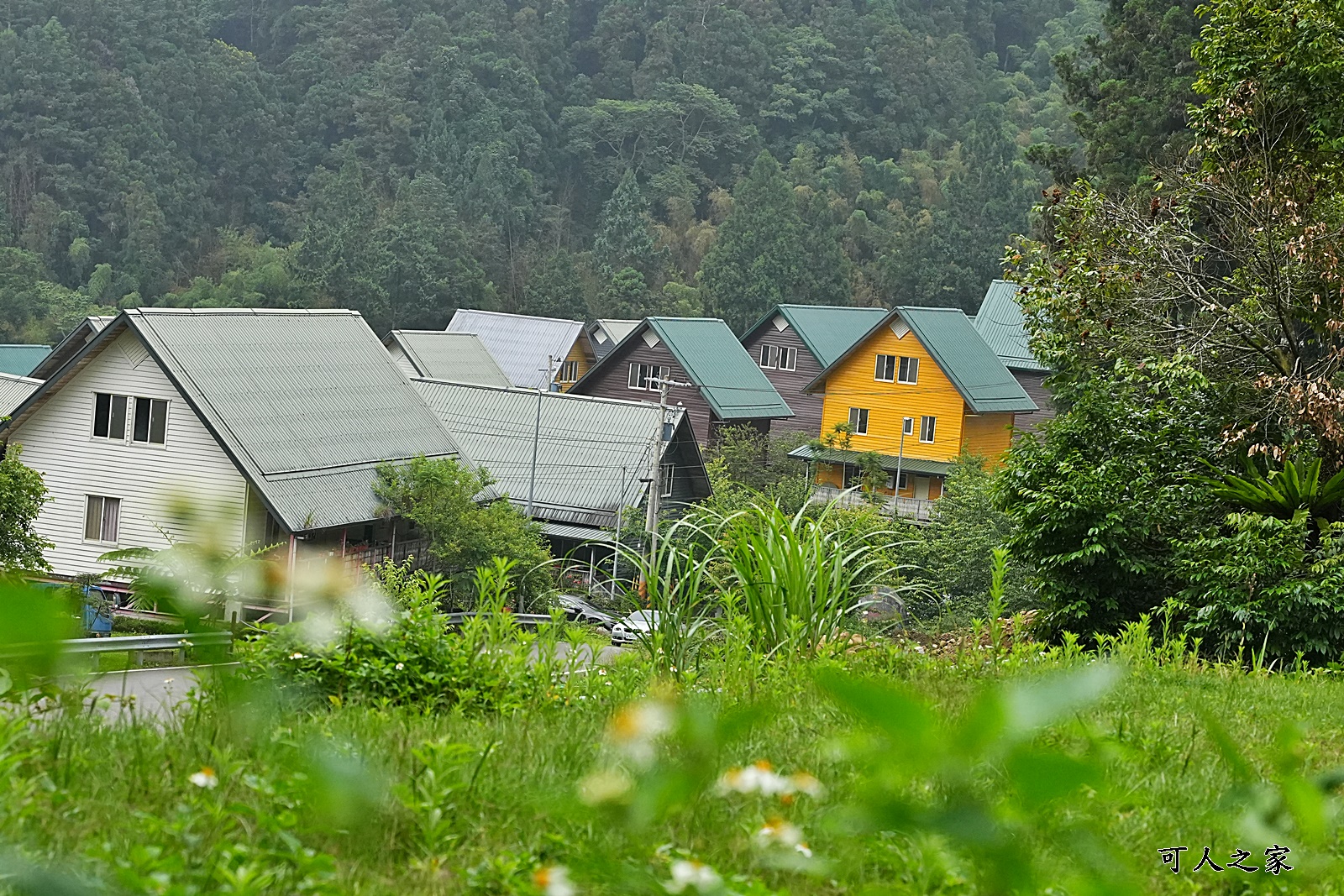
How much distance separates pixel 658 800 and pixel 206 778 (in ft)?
4.12

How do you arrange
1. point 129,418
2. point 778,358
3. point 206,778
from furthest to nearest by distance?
point 778,358 → point 129,418 → point 206,778

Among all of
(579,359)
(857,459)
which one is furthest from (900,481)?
→ (579,359)

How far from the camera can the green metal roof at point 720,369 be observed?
35594 millimetres

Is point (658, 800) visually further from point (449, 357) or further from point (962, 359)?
point (962, 359)

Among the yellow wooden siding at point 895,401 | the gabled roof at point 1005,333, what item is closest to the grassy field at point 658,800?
the yellow wooden siding at point 895,401

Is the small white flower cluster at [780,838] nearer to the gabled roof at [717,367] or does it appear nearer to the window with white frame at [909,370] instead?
the gabled roof at [717,367]

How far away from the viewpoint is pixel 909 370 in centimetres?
3544

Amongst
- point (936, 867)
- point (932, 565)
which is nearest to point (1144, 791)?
point (936, 867)

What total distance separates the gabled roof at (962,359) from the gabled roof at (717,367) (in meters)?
1.31

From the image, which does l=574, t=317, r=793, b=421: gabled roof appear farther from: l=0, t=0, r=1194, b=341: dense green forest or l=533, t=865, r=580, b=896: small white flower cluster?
l=533, t=865, r=580, b=896: small white flower cluster

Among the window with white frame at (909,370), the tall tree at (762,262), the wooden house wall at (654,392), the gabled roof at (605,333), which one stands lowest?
the wooden house wall at (654,392)

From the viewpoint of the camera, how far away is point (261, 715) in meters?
Result: 1.82

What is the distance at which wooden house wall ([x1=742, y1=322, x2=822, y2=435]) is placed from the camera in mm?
38656

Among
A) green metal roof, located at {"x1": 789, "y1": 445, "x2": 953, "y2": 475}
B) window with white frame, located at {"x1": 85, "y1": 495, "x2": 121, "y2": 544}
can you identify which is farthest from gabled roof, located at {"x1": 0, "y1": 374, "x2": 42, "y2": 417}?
green metal roof, located at {"x1": 789, "y1": 445, "x2": 953, "y2": 475}
